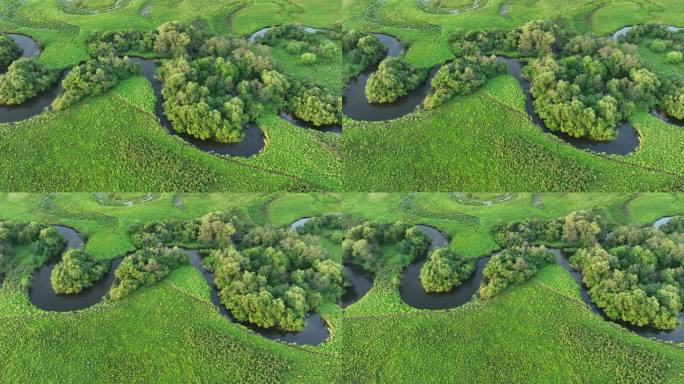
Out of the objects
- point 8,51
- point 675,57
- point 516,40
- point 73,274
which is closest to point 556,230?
point 516,40

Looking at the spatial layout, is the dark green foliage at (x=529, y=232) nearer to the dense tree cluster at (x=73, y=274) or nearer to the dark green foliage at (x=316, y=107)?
the dark green foliage at (x=316, y=107)

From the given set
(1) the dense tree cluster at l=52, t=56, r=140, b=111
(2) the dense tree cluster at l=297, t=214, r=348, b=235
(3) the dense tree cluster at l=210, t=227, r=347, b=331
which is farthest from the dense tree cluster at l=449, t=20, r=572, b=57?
(1) the dense tree cluster at l=52, t=56, r=140, b=111

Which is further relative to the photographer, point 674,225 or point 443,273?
point 674,225

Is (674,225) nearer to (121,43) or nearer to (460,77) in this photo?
(460,77)

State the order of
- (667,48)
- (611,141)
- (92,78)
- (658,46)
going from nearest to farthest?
(611,141) < (92,78) < (658,46) < (667,48)

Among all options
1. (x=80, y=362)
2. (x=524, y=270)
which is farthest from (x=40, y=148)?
(x=524, y=270)

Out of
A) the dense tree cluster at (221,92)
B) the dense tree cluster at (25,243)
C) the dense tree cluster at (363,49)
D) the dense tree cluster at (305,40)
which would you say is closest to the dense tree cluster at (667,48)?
the dense tree cluster at (363,49)

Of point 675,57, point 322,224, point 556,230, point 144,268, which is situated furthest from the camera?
point 675,57
